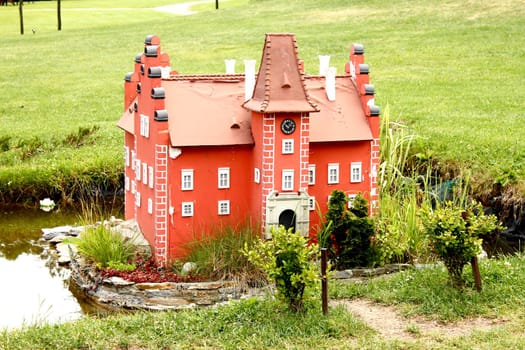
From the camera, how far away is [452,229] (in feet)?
47.1

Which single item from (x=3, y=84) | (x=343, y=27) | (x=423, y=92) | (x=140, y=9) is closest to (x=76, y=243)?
(x=423, y=92)

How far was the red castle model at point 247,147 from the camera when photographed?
1841 centimetres

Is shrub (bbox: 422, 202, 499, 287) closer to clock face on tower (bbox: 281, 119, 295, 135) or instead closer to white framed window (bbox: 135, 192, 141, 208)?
clock face on tower (bbox: 281, 119, 295, 135)

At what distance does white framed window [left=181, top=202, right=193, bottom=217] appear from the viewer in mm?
18719

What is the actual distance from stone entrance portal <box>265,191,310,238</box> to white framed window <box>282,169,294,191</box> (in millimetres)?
119

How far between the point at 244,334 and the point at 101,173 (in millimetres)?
14043

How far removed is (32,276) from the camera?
782 inches

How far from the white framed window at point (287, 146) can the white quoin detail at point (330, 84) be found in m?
1.93

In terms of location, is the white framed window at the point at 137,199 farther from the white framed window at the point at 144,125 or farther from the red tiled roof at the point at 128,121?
the white framed window at the point at 144,125

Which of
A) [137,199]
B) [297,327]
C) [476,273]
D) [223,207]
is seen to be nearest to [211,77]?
[223,207]

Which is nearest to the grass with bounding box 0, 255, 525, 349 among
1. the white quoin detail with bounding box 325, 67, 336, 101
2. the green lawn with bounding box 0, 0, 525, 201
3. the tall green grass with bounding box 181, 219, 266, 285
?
the tall green grass with bounding box 181, 219, 266, 285

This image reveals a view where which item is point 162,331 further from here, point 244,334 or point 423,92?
point 423,92

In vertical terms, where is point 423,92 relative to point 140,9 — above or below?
below

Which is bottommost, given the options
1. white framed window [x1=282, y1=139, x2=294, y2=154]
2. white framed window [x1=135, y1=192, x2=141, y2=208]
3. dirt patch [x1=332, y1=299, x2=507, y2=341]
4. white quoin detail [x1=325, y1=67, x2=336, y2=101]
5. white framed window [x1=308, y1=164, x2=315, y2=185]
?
dirt patch [x1=332, y1=299, x2=507, y2=341]
